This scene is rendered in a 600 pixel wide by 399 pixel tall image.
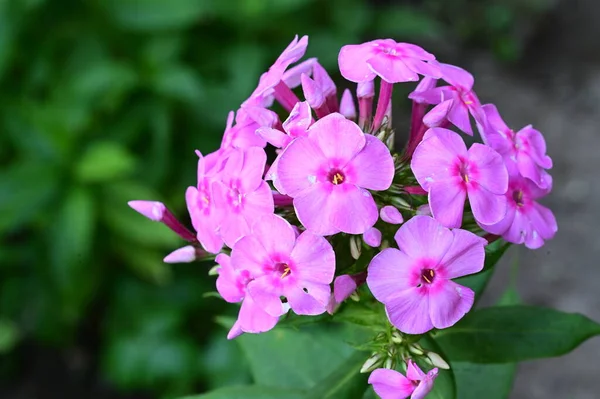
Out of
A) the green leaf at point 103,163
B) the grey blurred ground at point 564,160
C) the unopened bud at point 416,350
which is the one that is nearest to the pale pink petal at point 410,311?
the unopened bud at point 416,350

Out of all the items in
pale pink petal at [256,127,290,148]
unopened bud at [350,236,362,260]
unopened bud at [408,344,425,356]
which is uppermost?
pale pink petal at [256,127,290,148]

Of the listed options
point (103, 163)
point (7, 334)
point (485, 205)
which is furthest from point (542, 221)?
point (7, 334)

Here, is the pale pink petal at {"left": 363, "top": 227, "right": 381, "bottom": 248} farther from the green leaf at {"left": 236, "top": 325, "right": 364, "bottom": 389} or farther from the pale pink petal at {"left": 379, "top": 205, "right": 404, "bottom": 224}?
the green leaf at {"left": 236, "top": 325, "right": 364, "bottom": 389}

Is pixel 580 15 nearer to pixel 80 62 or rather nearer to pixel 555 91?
pixel 555 91

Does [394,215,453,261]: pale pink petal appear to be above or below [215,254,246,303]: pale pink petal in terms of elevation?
above

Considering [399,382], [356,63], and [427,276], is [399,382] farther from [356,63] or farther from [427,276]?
[356,63]

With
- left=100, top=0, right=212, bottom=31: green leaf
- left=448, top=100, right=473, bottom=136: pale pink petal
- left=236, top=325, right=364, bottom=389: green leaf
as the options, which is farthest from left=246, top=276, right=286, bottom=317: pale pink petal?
left=100, top=0, right=212, bottom=31: green leaf

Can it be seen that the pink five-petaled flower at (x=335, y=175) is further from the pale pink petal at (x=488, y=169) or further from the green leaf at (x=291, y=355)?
the green leaf at (x=291, y=355)
